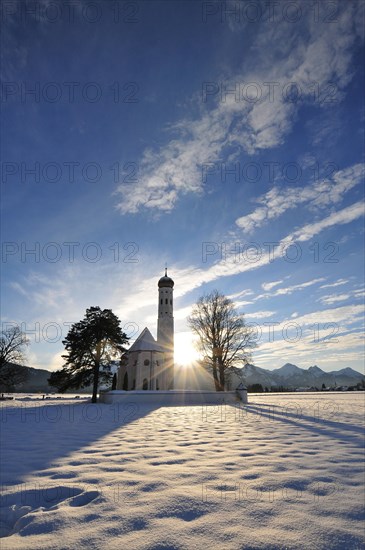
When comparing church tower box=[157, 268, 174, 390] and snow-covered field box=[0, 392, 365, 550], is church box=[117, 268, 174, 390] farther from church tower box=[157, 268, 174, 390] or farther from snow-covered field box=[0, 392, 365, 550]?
snow-covered field box=[0, 392, 365, 550]

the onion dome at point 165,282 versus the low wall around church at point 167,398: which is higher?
the onion dome at point 165,282

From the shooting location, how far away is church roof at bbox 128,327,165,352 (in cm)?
4103

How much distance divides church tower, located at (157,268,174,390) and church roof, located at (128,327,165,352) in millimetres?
2073

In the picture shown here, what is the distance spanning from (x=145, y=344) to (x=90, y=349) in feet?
47.5

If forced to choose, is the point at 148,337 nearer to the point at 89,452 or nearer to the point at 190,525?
the point at 89,452

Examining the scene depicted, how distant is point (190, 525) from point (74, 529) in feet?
3.51

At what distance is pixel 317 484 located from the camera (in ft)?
12.8

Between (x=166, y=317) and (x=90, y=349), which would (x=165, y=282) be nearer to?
(x=166, y=317)

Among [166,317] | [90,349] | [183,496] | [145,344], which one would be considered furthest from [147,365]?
[183,496]

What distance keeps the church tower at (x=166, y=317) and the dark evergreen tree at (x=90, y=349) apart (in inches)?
645

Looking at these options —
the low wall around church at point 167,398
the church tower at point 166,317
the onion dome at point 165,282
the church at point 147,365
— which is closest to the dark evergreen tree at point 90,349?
the low wall around church at point 167,398

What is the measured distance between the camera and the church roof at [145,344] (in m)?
41.0

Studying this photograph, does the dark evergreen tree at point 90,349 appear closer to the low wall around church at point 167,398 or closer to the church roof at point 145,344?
the low wall around church at point 167,398

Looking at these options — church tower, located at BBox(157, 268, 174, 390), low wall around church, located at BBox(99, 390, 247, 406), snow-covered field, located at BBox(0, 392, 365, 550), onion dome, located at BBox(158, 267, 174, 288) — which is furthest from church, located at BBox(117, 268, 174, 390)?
snow-covered field, located at BBox(0, 392, 365, 550)
